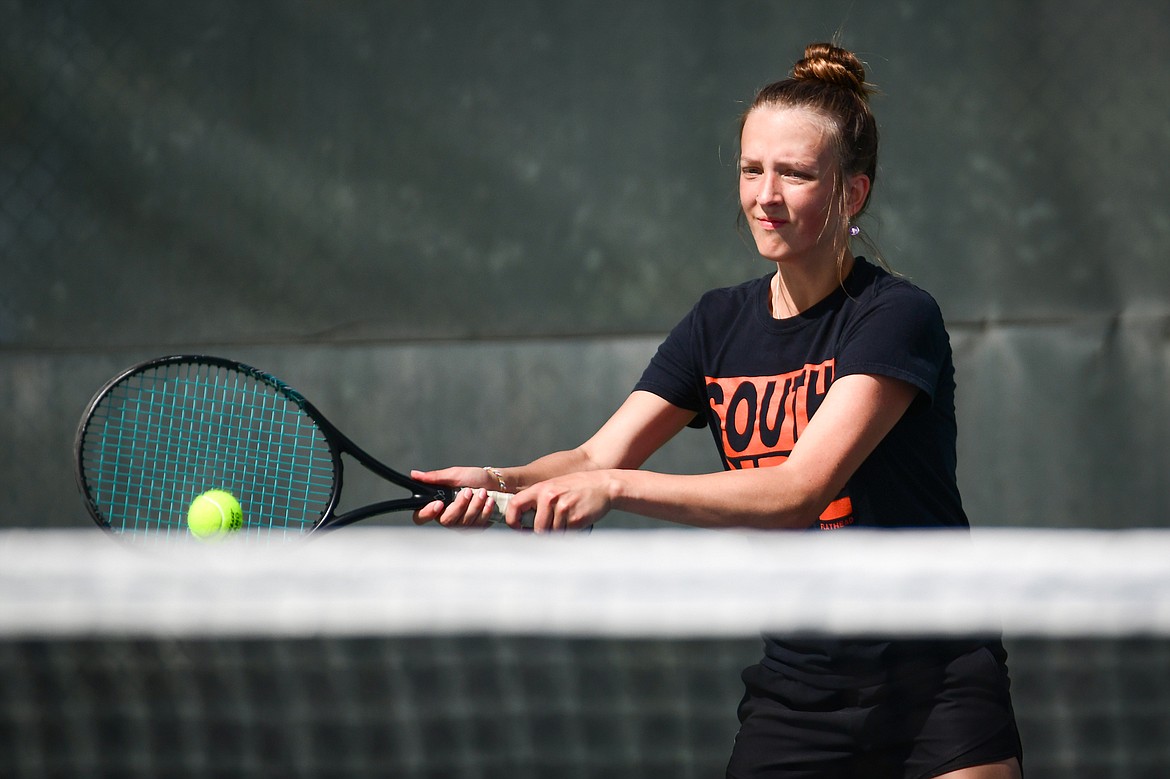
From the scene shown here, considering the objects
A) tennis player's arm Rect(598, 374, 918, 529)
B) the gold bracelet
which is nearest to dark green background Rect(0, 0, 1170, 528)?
the gold bracelet

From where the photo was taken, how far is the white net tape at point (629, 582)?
5.21 feet

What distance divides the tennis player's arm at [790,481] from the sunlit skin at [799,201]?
0.20 m

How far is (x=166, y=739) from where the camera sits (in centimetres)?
275

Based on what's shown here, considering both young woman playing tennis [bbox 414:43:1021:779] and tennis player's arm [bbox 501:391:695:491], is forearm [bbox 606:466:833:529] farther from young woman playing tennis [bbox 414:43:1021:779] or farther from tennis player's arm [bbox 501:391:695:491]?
tennis player's arm [bbox 501:391:695:491]

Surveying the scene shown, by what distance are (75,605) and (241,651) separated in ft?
2.79

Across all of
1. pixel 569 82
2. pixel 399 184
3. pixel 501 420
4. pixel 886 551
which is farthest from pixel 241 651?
pixel 886 551

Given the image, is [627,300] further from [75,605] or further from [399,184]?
[75,605]

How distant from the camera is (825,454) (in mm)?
1351

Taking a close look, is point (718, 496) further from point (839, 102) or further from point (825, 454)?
point (839, 102)

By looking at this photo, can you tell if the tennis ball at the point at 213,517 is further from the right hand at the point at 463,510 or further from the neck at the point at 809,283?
the neck at the point at 809,283

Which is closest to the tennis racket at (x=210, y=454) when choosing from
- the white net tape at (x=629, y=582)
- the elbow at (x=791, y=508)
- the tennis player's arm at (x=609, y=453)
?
the white net tape at (x=629, y=582)

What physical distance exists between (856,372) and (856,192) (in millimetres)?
307

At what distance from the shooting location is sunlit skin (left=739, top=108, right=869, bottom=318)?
152 centimetres

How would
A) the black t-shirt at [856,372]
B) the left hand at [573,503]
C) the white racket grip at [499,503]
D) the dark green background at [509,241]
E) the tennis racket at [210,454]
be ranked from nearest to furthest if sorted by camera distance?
the left hand at [573,503], the black t-shirt at [856,372], the white racket grip at [499,503], the tennis racket at [210,454], the dark green background at [509,241]
